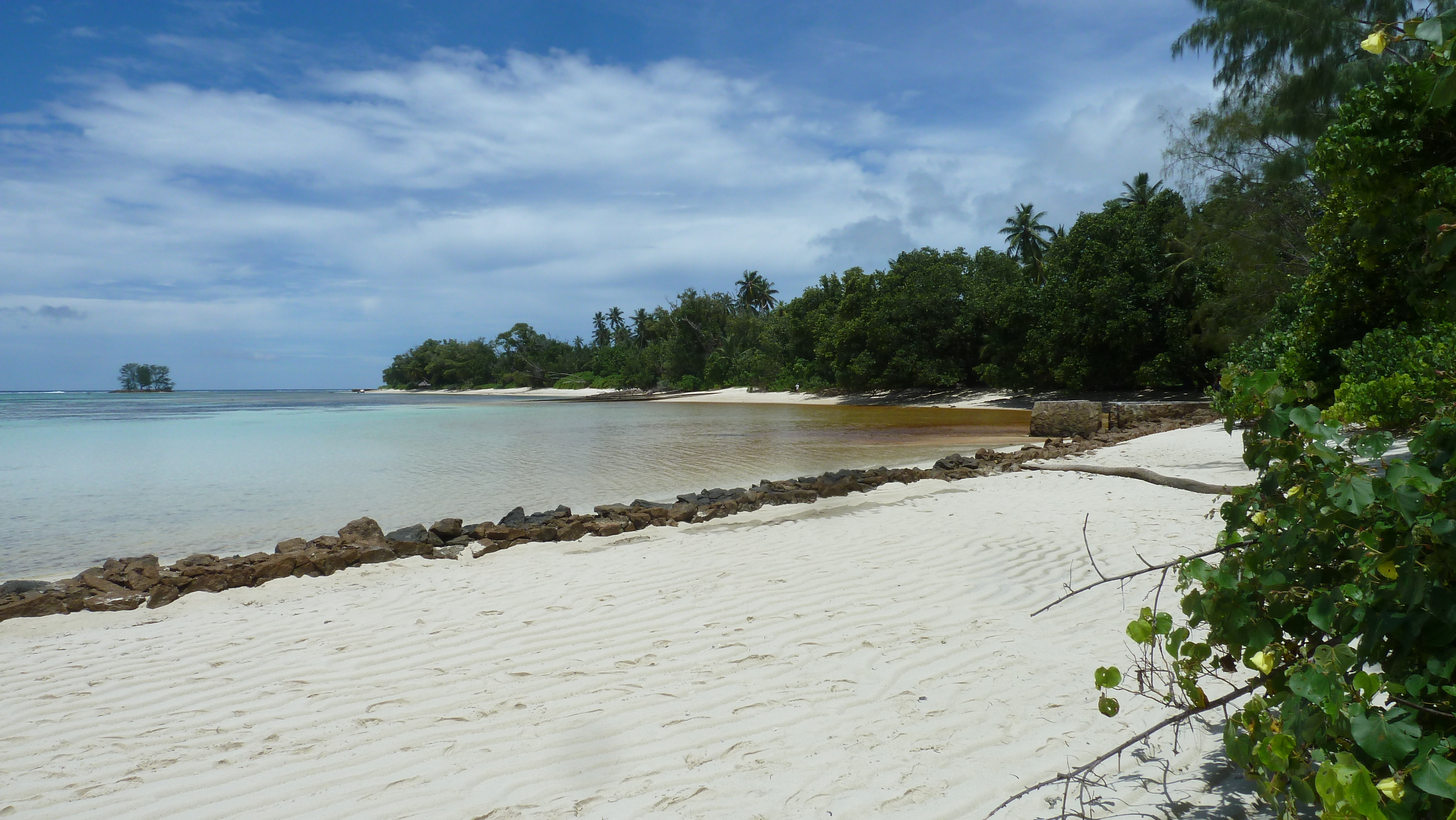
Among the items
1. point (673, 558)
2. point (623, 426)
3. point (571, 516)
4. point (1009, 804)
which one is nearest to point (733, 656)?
point (1009, 804)

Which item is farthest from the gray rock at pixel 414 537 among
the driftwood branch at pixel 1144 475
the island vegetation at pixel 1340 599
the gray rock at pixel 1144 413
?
the gray rock at pixel 1144 413

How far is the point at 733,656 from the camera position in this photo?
3.96 m

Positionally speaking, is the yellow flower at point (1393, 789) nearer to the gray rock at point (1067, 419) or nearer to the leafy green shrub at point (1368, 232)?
the leafy green shrub at point (1368, 232)

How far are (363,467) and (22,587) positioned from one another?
32.7ft

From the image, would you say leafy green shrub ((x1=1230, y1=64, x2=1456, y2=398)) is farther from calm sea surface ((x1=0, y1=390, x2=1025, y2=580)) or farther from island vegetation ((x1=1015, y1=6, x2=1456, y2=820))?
calm sea surface ((x1=0, y1=390, x2=1025, y2=580))

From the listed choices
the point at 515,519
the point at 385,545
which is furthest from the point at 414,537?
the point at 515,519

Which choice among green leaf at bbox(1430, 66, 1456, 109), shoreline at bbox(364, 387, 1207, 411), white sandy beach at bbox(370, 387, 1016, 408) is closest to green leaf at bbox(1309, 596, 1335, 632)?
green leaf at bbox(1430, 66, 1456, 109)

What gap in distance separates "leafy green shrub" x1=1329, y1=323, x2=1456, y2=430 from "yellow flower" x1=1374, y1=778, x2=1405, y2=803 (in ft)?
22.3

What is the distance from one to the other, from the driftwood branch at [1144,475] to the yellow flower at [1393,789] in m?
6.31

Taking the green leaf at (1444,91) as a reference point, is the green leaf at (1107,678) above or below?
below

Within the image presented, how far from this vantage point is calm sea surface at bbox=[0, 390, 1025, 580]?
9.39 m

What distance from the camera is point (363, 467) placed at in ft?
51.9

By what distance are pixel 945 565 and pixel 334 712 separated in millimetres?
4143

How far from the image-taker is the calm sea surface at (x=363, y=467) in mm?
9391
